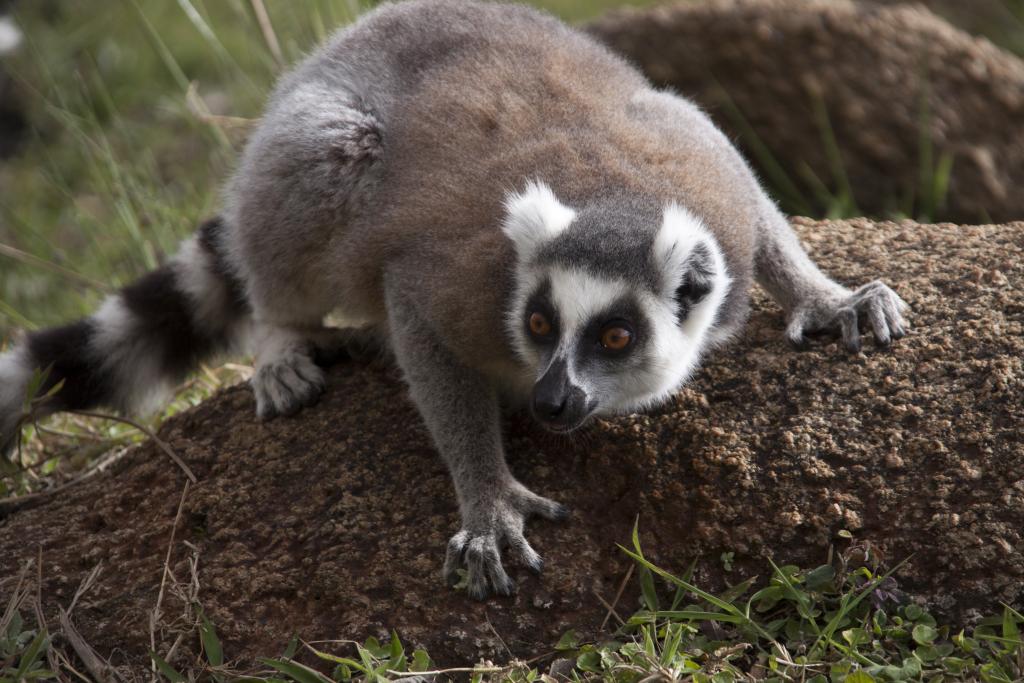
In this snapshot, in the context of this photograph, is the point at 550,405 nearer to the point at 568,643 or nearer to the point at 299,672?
the point at 568,643

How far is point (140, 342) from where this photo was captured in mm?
4344

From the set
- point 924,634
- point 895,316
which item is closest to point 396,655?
point 924,634

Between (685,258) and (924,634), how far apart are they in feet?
4.21

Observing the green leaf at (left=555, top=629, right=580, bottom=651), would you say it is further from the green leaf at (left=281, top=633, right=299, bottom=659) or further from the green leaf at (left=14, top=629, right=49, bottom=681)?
the green leaf at (left=14, top=629, right=49, bottom=681)

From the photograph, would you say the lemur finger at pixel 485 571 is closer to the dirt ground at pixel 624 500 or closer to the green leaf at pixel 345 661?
the dirt ground at pixel 624 500

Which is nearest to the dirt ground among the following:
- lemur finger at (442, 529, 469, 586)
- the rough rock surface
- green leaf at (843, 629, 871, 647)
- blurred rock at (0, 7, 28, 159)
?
lemur finger at (442, 529, 469, 586)

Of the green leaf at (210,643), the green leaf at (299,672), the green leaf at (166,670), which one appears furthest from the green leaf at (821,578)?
the green leaf at (166,670)

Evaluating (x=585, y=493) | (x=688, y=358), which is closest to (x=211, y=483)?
(x=585, y=493)

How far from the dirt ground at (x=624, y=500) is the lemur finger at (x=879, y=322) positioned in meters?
0.05

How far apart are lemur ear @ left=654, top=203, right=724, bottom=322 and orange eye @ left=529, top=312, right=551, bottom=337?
0.39 meters

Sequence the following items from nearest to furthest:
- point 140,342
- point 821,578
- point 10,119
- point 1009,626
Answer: point 1009,626 < point 821,578 < point 140,342 < point 10,119

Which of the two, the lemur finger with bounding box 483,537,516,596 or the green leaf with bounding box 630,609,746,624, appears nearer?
the green leaf with bounding box 630,609,746,624

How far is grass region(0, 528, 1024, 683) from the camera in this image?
279 centimetres

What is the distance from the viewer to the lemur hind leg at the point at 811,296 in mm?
3506
